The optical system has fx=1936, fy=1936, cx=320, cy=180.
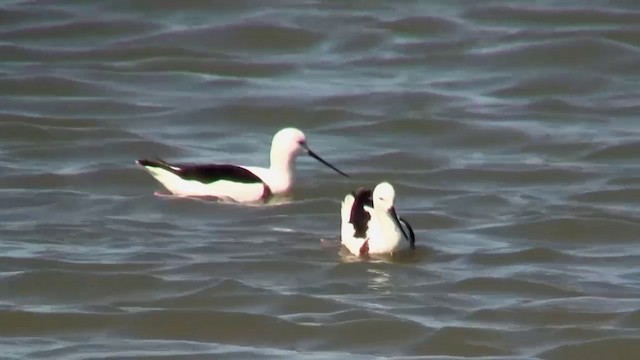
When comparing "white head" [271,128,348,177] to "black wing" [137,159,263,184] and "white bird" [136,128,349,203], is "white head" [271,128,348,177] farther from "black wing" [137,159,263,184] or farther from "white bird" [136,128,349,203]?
"black wing" [137,159,263,184]

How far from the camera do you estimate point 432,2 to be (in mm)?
19859

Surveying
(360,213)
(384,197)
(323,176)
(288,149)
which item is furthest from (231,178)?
(384,197)

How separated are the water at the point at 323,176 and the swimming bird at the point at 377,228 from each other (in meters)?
0.10

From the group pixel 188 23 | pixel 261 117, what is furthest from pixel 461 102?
pixel 188 23

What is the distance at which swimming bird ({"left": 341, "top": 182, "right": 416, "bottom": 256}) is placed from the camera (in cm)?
1124

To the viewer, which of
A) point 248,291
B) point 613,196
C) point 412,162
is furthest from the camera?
point 412,162

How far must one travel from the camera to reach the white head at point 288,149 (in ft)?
43.4

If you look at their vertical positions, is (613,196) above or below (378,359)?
above

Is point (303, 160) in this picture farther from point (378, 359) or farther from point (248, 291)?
point (378, 359)

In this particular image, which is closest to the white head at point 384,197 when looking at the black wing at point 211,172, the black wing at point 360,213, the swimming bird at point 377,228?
the swimming bird at point 377,228

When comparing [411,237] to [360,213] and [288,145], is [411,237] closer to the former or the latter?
[360,213]

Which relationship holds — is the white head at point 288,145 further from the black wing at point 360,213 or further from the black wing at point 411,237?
the black wing at point 411,237

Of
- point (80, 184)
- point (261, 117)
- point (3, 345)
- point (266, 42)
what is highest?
point (266, 42)

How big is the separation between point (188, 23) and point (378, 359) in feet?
33.0
